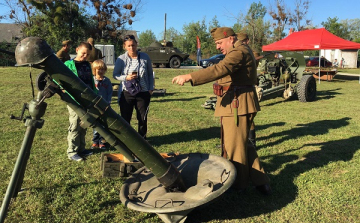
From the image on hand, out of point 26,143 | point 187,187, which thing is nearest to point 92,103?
point 26,143

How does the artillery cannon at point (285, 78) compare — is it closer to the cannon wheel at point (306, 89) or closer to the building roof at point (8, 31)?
the cannon wheel at point (306, 89)

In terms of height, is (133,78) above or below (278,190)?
above

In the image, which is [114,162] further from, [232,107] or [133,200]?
[232,107]

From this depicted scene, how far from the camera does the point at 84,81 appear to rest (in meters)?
4.32

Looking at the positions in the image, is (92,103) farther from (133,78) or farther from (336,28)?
(336,28)

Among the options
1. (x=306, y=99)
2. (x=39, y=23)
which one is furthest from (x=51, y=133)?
(x=39, y=23)

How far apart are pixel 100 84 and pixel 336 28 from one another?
66.5 m

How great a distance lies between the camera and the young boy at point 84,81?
4.30m

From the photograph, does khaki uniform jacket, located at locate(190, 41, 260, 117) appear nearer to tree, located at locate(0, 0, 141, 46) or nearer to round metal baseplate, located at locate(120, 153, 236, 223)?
round metal baseplate, located at locate(120, 153, 236, 223)

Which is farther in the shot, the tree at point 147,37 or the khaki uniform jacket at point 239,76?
the tree at point 147,37

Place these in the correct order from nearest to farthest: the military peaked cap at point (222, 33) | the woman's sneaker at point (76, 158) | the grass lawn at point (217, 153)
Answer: the grass lawn at point (217, 153), the military peaked cap at point (222, 33), the woman's sneaker at point (76, 158)

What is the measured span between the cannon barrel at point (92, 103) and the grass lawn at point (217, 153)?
0.56m

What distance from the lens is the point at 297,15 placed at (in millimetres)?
41250

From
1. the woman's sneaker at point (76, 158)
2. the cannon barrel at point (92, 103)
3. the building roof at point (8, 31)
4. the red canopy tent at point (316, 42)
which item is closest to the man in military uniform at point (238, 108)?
the cannon barrel at point (92, 103)
